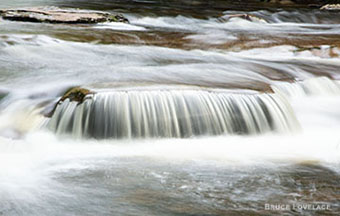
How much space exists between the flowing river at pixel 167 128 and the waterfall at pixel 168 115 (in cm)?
1

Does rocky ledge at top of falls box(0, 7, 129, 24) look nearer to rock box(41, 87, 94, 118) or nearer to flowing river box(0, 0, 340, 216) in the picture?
flowing river box(0, 0, 340, 216)

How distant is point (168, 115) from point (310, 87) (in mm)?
2717

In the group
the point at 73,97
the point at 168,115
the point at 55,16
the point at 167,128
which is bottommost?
the point at 167,128

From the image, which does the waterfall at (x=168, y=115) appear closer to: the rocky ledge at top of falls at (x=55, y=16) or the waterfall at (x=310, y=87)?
the waterfall at (x=310, y=87)

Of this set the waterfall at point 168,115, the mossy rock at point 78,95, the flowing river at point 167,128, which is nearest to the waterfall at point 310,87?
the flowing river at point 167,128

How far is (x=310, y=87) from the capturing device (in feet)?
24.5

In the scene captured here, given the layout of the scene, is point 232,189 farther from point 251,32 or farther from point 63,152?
point 251,32

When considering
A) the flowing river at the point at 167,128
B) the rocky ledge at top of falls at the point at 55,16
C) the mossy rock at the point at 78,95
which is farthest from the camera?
the rocky ledge at top of falls at the point at 55,16

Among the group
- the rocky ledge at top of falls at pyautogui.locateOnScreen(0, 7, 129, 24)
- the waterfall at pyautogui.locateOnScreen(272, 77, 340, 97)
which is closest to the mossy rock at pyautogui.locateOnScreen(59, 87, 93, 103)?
the waterfall at pyautogui.locateOnScreen(272, 77, 340, 97)

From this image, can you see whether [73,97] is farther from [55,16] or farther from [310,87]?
[55,16]

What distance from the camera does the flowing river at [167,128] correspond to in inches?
158

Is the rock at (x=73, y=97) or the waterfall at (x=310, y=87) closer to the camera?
the rock at (x=73, y=97)

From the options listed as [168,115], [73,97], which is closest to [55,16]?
[73,97]

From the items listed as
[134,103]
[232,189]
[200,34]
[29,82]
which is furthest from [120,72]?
[200,34]
